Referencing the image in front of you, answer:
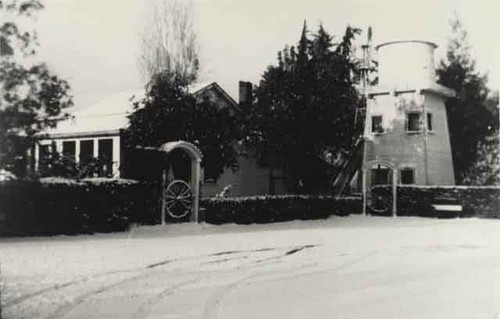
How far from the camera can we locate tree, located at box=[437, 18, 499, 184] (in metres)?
16.8

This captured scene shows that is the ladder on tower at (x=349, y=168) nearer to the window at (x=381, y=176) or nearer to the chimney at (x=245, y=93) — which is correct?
the window at (x=381, y=176)

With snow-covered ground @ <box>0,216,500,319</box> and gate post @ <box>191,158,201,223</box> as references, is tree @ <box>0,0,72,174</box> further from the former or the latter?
gate post @ <box>191,158,201,223</box>

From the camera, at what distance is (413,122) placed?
1814 centimetres

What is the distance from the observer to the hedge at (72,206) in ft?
19.1

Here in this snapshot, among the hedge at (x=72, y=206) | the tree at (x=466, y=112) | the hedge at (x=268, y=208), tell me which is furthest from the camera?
the tree at (x=466, y=112)

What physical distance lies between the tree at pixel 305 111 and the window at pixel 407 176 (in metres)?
3.54

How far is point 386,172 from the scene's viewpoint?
1805 centimetres

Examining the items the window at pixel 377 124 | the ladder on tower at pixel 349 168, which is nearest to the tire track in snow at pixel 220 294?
the ladder on tower at pixel 349 168

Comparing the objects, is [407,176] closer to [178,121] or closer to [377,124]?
[377,124]

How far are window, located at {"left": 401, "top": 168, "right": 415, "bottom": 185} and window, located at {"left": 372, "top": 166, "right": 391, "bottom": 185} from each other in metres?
0.40

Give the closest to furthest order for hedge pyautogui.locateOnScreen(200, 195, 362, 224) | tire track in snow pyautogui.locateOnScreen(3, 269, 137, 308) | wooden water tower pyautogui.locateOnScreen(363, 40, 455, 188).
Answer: tire track in snow pyautogui.locateOnScreen(3, 269, 137, 308) < hedge pyautogui.locateOnScreen(200, 195, 362, 224) < wooden water tower pyautogui.locateOnScreen(363, 40, 455, 188)

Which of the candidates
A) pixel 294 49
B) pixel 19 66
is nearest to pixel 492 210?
pixel 294 49

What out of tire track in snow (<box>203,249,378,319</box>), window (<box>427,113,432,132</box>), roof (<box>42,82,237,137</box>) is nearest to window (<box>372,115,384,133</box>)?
window (<box>427,113,432,132</box>)

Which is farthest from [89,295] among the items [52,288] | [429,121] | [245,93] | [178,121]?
[429,121]
